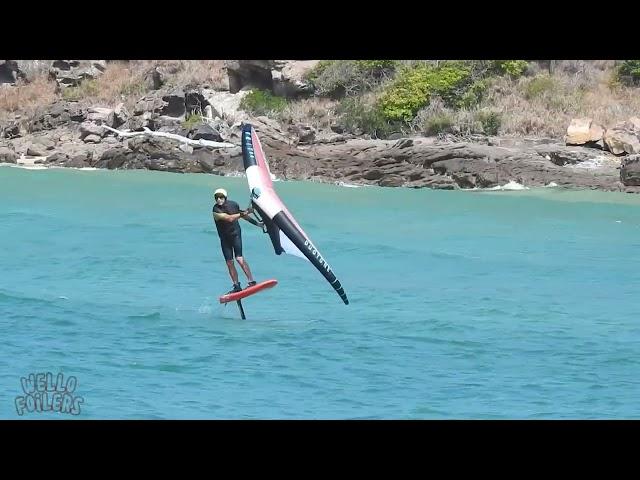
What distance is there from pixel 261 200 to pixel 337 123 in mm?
19731

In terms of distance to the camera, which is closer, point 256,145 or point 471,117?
point 256,145

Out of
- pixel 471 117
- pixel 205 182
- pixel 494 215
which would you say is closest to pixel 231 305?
pixel 494 215

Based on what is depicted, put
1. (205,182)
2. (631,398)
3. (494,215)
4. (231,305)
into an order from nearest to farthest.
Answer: (631,398), (231,305), (494,215), (205,182)

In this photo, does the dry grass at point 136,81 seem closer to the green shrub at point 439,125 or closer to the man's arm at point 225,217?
the green shrub at point 439,125

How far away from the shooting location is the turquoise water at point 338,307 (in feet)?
30.3

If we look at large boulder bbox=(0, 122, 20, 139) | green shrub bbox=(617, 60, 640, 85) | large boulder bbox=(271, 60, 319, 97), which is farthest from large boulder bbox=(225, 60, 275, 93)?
green shrub bbox=(617, 60, 640, 85)

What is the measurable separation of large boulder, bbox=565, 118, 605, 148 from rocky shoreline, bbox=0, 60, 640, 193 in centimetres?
11

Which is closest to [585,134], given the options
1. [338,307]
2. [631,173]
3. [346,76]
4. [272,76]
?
[631,173]

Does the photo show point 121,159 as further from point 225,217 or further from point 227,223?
point 225,217

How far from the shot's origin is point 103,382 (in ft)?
30.3
